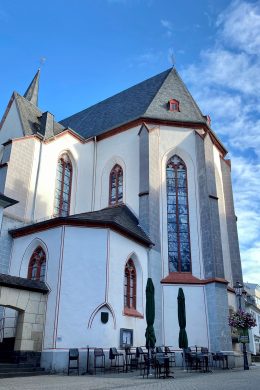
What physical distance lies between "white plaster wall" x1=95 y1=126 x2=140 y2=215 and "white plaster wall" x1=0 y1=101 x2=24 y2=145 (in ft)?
18.0

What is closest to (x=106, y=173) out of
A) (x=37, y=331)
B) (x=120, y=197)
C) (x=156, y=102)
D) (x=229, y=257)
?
(x=120, y=197)

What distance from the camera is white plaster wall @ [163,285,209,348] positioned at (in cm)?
1830

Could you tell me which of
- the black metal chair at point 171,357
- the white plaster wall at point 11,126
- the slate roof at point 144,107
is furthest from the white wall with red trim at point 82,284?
the slate roof at point 144,107

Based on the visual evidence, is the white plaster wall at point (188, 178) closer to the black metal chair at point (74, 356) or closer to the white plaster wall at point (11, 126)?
the black metal chair at point (74, 356)

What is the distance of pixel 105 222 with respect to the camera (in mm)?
16141

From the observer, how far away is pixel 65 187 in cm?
2319

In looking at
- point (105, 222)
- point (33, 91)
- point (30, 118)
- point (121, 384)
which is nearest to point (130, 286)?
point (105, 222)

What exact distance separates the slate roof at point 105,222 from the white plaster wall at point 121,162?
6.65 feet

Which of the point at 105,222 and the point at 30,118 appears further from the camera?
the point at 30,118

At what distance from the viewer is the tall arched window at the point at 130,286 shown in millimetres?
17109

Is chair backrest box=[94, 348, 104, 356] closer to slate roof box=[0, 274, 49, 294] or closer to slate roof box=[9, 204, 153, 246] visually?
slate roof box=[0, 274, 49, 294]

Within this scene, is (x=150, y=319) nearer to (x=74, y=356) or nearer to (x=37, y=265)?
(x=74, y=356)

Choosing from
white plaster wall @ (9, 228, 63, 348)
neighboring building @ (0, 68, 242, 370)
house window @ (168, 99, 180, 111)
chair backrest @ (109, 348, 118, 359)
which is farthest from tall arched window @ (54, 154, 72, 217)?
chair backrest @ (109, 348, 118, 359)

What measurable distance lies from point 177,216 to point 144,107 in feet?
26.2
